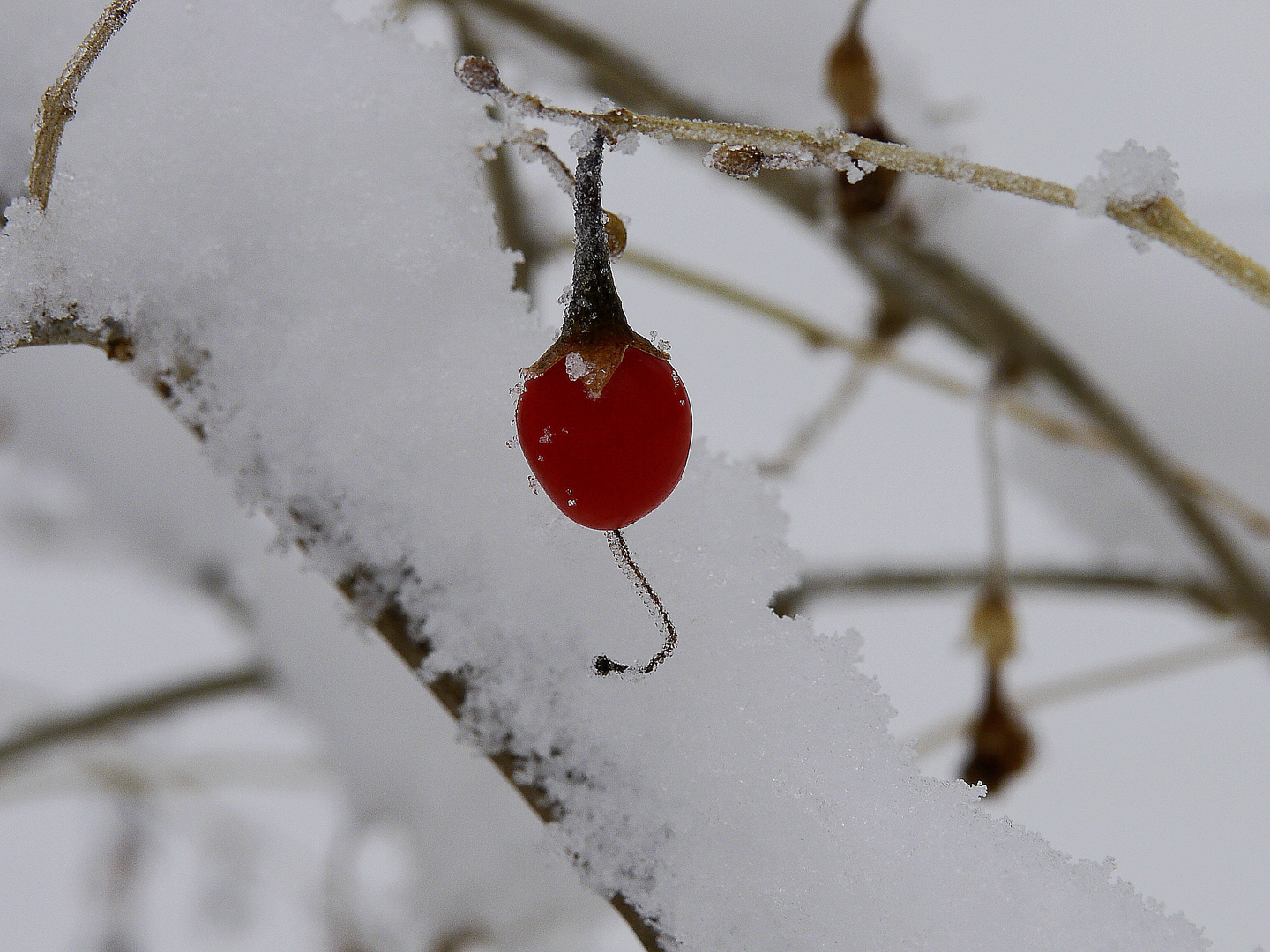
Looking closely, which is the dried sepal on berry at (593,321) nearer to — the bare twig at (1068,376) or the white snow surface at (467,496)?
the white snow surface at (467,496)

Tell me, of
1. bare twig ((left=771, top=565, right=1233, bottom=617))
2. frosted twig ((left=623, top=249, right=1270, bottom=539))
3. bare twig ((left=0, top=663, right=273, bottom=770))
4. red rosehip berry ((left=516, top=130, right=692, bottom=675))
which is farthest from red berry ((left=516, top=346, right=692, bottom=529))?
bare twig ((left=0, top=663, right=273, bottom=770))

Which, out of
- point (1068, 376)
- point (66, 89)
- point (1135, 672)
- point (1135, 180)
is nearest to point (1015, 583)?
point (1135, 672)

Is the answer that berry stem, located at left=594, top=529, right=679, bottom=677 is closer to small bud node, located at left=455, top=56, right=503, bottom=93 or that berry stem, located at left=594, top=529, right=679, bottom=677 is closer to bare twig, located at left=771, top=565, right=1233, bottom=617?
small bud node, located at left=455, top=56, right=503, bottom=93

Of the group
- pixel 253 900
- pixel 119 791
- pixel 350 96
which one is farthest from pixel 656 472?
pixel 253 900

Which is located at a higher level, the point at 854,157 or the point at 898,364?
the point at 898,364

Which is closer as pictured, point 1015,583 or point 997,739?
point 997,739

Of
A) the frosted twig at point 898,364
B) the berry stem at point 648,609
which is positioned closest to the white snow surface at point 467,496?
the berry stem at point 648,609

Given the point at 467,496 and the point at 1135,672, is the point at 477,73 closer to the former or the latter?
the point at 467,496
